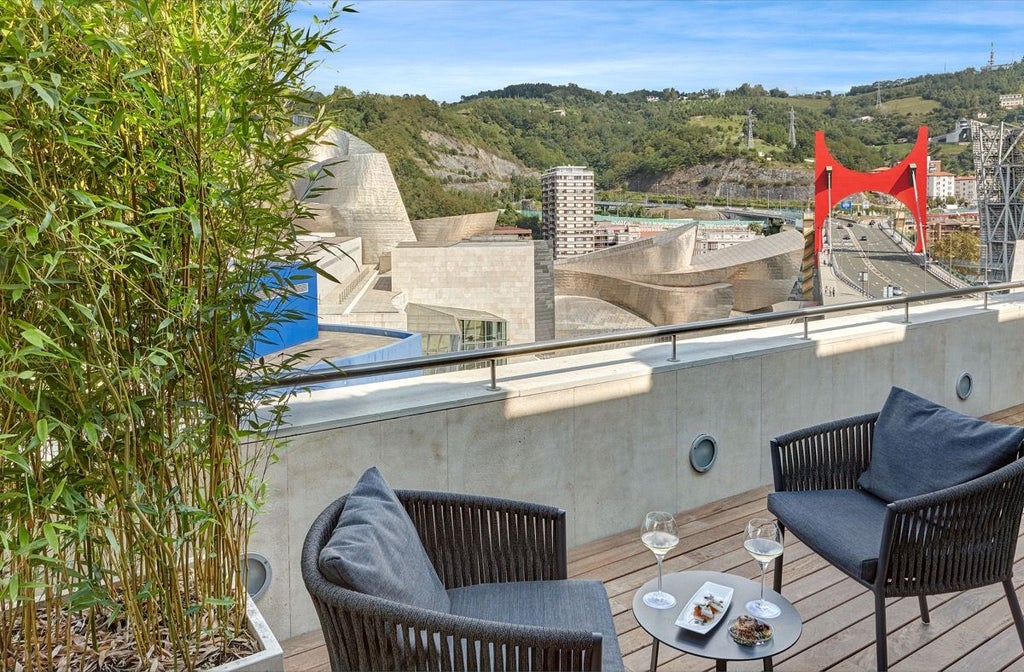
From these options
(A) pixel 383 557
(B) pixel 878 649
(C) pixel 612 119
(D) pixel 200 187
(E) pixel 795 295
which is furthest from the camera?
(E) pixel 795 295

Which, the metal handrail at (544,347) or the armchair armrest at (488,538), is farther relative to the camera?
the metal handrail at (544,347)

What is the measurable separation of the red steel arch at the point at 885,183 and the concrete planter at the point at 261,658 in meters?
11.1

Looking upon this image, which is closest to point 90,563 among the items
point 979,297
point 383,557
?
point 383,557

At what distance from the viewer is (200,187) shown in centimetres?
126

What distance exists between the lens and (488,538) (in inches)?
73.9

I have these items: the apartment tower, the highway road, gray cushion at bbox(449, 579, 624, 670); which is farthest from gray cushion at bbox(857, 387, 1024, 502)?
the apartment tower

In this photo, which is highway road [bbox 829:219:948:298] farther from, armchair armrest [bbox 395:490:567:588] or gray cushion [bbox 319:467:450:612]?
gray cushion [bbox 319:467:450:612]

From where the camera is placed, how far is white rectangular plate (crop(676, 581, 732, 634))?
1.64m

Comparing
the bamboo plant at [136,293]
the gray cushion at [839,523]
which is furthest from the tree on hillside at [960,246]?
the bamboo plant at [136,293]

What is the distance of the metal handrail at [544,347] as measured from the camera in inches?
85.7

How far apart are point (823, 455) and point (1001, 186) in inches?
402

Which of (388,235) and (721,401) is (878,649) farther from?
(388,235)

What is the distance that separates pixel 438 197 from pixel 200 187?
32690 millimetres

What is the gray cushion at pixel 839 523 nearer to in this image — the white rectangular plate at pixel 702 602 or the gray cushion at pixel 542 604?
the white rectangular plate at pixel 702 602
